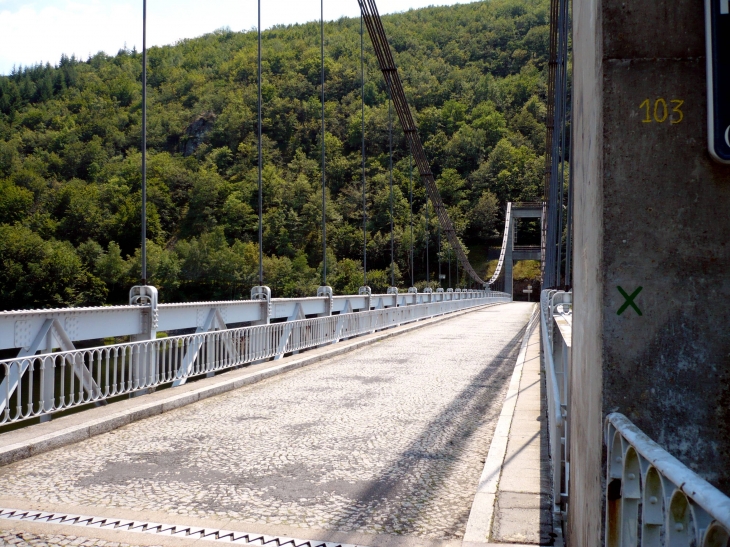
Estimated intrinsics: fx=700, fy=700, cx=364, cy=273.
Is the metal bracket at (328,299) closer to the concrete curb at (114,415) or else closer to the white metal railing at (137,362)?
the white metal railing at (137,362)

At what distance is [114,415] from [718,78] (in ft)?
19.5

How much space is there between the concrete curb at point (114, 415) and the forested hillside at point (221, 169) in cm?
3460

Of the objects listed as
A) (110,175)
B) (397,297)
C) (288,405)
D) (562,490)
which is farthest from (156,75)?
(562,490)

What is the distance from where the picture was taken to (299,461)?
17.4 feet

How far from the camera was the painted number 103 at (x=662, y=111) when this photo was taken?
7.41 ft

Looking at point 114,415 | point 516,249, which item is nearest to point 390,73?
point 114,415

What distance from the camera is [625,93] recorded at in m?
2.27

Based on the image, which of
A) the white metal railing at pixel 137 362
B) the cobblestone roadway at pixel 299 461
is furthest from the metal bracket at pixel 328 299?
the cobblestone roadway at pixel 299 461

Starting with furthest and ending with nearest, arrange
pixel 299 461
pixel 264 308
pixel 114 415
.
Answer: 1. pixel 264 308
2. pixel 114 415
3. pixel 299 461

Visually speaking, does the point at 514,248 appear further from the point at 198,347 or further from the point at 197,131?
the point at 198,347

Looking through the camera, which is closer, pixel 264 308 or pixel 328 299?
pixel 264 308

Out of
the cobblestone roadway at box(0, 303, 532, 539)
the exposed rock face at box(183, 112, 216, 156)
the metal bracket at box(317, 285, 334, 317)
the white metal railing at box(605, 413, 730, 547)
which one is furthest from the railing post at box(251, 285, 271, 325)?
the exposed rock face at box(183, 112, 216, 156)

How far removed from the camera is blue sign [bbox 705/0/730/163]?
2.16 metres

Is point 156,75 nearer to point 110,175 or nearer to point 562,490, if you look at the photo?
point 110,175
